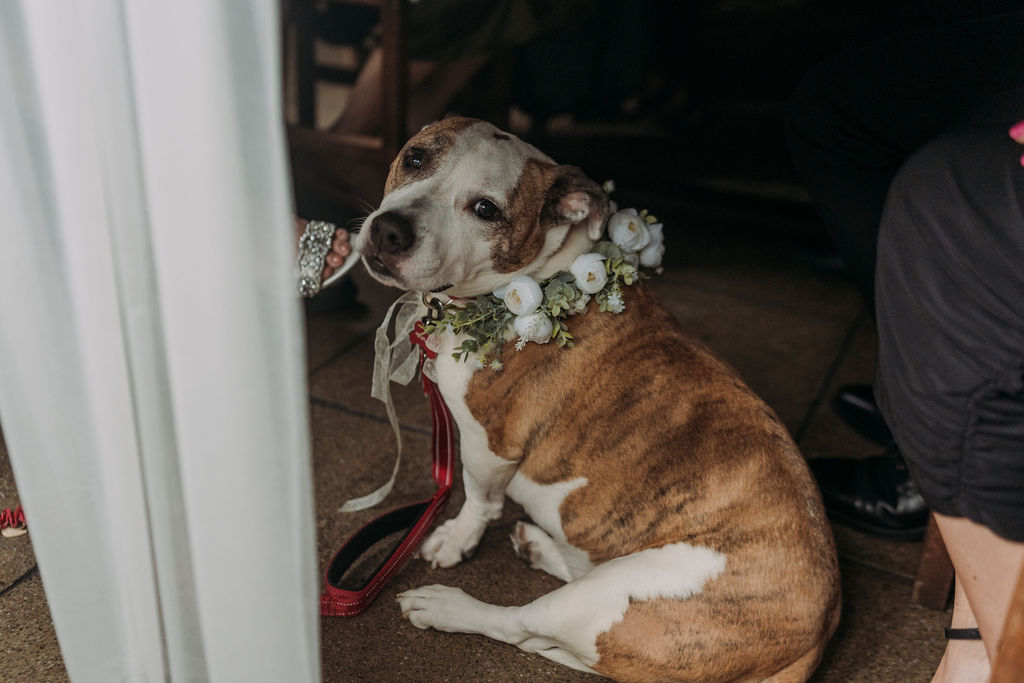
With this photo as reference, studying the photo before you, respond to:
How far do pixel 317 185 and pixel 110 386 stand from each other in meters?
2.95

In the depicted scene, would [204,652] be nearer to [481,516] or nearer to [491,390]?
[491,390]

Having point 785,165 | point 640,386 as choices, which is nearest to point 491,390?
point 640,386

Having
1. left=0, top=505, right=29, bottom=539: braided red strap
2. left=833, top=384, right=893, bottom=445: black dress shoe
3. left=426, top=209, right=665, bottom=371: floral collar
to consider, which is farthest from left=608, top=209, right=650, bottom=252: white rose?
left=0, top=505, right=29, bottom=539: braided red strap

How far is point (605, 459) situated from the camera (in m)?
2.04

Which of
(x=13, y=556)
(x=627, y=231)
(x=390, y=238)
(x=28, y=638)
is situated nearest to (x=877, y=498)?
(x=627, y=231)

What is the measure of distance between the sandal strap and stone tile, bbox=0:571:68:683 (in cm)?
198

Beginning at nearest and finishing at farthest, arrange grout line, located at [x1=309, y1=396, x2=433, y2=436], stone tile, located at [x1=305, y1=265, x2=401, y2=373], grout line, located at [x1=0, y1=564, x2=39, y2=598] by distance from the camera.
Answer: grout line, located at [x1=0, y1=564, x2=39, y2=598], grout line, located at [x1=309, y1=396, x2=433, y2=436], stone tile, located at [x1=305, y1=265, x2=401, y2=373]

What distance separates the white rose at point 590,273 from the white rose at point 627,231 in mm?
83

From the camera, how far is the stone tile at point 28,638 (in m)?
1.86

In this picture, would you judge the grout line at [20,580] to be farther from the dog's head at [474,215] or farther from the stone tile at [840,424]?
the stone tile at [840,424]

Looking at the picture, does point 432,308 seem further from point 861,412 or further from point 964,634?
point 861,412

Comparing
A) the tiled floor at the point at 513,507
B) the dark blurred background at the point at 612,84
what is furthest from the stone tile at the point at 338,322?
the dark blurred background at the point at 612,84

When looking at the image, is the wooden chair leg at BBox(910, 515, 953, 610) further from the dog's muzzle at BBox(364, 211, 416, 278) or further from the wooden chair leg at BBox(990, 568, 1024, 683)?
the dog's muzzle at BBox(364, 211, 416, 278)

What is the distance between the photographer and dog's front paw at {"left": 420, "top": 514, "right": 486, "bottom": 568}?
2.38 metres
